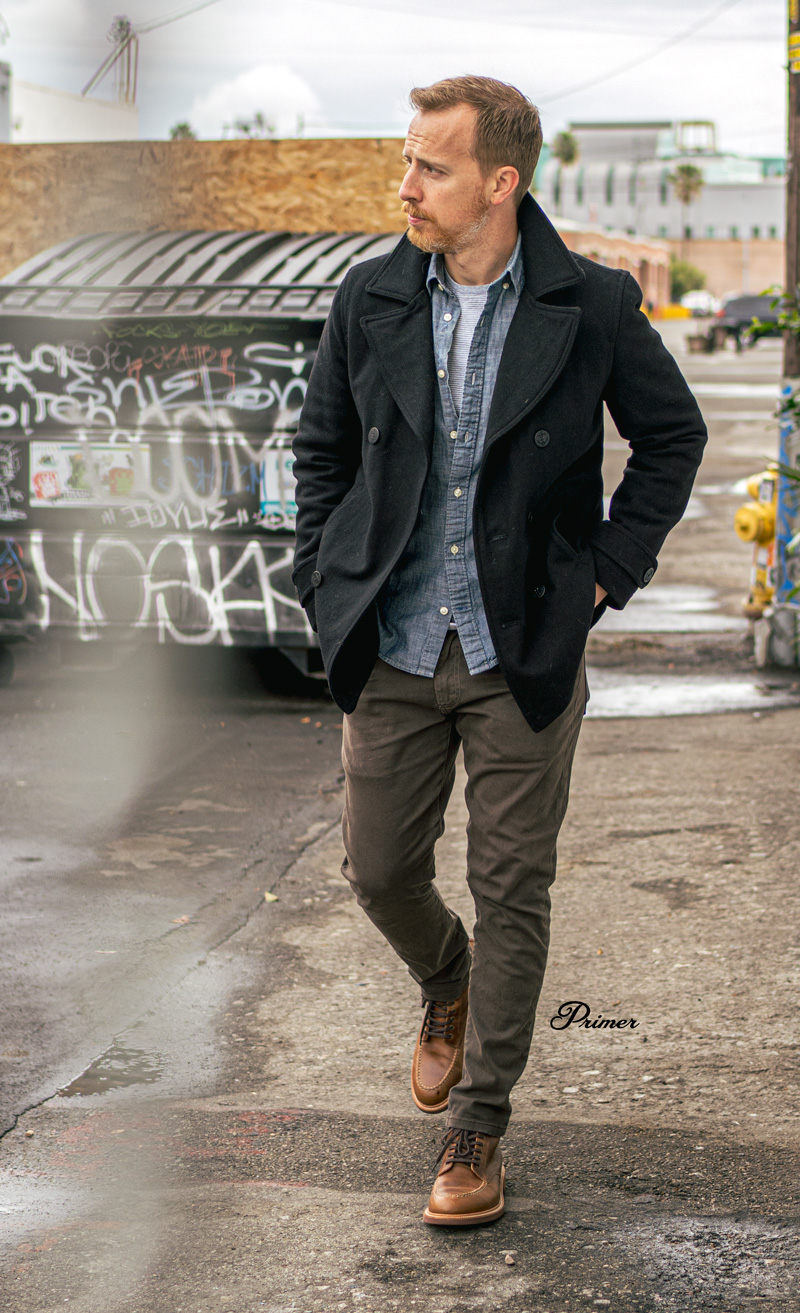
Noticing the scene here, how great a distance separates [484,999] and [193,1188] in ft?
2.35

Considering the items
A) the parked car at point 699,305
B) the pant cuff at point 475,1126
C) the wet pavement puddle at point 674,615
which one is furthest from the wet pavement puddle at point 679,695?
the parked car at point 699,305

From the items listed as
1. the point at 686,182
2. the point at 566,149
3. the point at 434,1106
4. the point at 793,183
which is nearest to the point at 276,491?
the point at 793,183

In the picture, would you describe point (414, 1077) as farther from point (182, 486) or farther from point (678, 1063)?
point (182, 486)

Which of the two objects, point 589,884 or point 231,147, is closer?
point 589,884

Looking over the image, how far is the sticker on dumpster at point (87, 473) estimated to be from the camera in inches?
293

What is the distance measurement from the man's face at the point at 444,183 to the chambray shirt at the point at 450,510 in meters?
0.08

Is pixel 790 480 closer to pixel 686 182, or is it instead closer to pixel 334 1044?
pixel 334 1044

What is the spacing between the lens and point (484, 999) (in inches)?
108

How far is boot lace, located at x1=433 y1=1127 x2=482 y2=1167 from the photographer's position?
107 inches

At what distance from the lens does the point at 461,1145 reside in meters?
2.74

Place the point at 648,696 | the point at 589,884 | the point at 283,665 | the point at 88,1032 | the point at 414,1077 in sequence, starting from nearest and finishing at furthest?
the point at 414,1077 < the point at 88,1032 < the point at 589,884 < the point at 648,696 < the point at 283,665

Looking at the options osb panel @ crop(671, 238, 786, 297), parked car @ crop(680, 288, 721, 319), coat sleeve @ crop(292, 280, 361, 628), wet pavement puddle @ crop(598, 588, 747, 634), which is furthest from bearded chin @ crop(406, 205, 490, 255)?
osb panel @ crop(671, 238, 786, 297)

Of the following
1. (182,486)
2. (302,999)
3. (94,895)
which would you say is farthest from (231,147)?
(302,999)

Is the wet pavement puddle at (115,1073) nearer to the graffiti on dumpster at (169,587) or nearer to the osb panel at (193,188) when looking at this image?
the graffiti on dumpster at (169,587)
